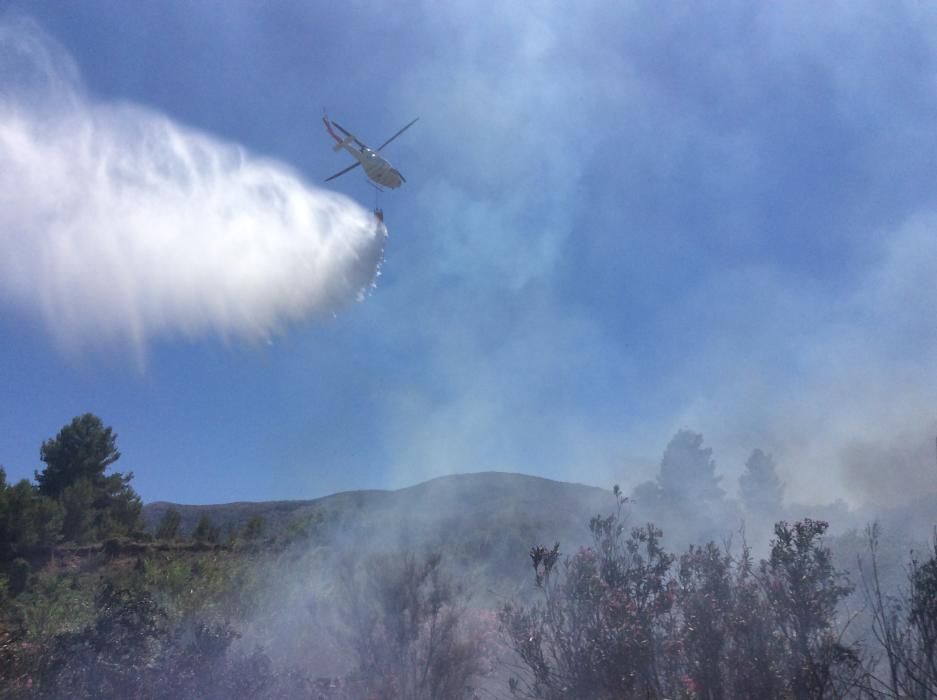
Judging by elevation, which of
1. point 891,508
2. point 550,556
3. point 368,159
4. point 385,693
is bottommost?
point 385,693

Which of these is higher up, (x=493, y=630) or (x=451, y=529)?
(x=451, y=529)

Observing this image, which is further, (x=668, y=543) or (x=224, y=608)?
(x=668, y=543)

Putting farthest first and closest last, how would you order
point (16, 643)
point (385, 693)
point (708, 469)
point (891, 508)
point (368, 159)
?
point (708, 469), point (891, 508), point (368, 159), point (385, 693), point (16, 643)

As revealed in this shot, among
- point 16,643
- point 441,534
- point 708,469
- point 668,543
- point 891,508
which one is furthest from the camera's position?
point 708,469

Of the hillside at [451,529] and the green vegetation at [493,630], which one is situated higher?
the hillside at [451,529]

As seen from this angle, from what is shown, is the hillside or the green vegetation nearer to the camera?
the green vegetation

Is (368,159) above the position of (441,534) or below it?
above

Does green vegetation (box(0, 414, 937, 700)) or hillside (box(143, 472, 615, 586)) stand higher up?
hillside (box(143, 472, 615, 586))

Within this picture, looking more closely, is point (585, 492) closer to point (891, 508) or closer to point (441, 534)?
point (891, 508)

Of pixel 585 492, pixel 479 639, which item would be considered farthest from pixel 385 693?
pixel 585 492

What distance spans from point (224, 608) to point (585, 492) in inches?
1838

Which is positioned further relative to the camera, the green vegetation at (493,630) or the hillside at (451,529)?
the hillside at (451,529)

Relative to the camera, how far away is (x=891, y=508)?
2973 centimetres

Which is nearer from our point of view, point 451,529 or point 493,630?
point 493,630
